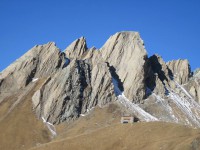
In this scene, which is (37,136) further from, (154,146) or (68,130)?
(154,146)

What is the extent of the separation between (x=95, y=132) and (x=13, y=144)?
43.4 m

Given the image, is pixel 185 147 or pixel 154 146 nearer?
pixel 185 147

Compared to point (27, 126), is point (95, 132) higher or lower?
lower

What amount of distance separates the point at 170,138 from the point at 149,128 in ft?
44.9

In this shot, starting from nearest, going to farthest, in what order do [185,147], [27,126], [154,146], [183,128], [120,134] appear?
[185,147]
[154,146]
[183,128]
[120,134]
[27,126]

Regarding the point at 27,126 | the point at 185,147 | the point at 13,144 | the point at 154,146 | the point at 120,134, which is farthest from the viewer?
the point at 27,126

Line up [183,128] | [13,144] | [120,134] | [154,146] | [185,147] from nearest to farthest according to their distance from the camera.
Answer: [185,147] < [154,146] < [183,128] < [120,134] < [13,144]

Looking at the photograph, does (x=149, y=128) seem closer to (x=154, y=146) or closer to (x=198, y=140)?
(x=154, y=146)

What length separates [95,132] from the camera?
6083 inches

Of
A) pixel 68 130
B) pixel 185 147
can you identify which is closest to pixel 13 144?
pixel 68 130

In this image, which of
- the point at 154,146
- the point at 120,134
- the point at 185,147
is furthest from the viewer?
the point at 120,134

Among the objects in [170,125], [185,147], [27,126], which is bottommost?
[185,147]

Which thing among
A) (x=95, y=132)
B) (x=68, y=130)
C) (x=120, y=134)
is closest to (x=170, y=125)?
(x=120, y=134)

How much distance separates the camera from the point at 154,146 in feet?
414
